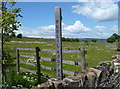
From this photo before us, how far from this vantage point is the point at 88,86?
3.24 m

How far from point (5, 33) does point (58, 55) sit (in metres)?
2.03

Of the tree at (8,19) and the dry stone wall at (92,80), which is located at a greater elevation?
the tree at (8,19)

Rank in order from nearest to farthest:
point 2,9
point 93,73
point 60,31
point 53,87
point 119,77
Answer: point 53,87 → point 93,73 → point 119,77 → point 2,9 → point 60,31

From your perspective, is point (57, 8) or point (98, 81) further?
point (57, 8)

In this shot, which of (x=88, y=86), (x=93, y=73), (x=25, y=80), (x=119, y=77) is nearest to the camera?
(x=88, y=86)

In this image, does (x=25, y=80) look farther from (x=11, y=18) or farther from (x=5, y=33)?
(x=11, y=18)

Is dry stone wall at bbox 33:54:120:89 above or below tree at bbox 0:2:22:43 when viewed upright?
below

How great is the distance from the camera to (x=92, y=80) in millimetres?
3340

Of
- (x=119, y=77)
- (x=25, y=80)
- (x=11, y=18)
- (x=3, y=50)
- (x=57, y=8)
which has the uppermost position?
(x=57, y=8)

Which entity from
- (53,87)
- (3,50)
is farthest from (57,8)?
(53,87)

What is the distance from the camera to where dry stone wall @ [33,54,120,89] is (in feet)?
8.79

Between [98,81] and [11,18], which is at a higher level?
[11,18]

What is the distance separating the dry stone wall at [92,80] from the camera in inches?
106

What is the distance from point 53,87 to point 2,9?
147 inches
